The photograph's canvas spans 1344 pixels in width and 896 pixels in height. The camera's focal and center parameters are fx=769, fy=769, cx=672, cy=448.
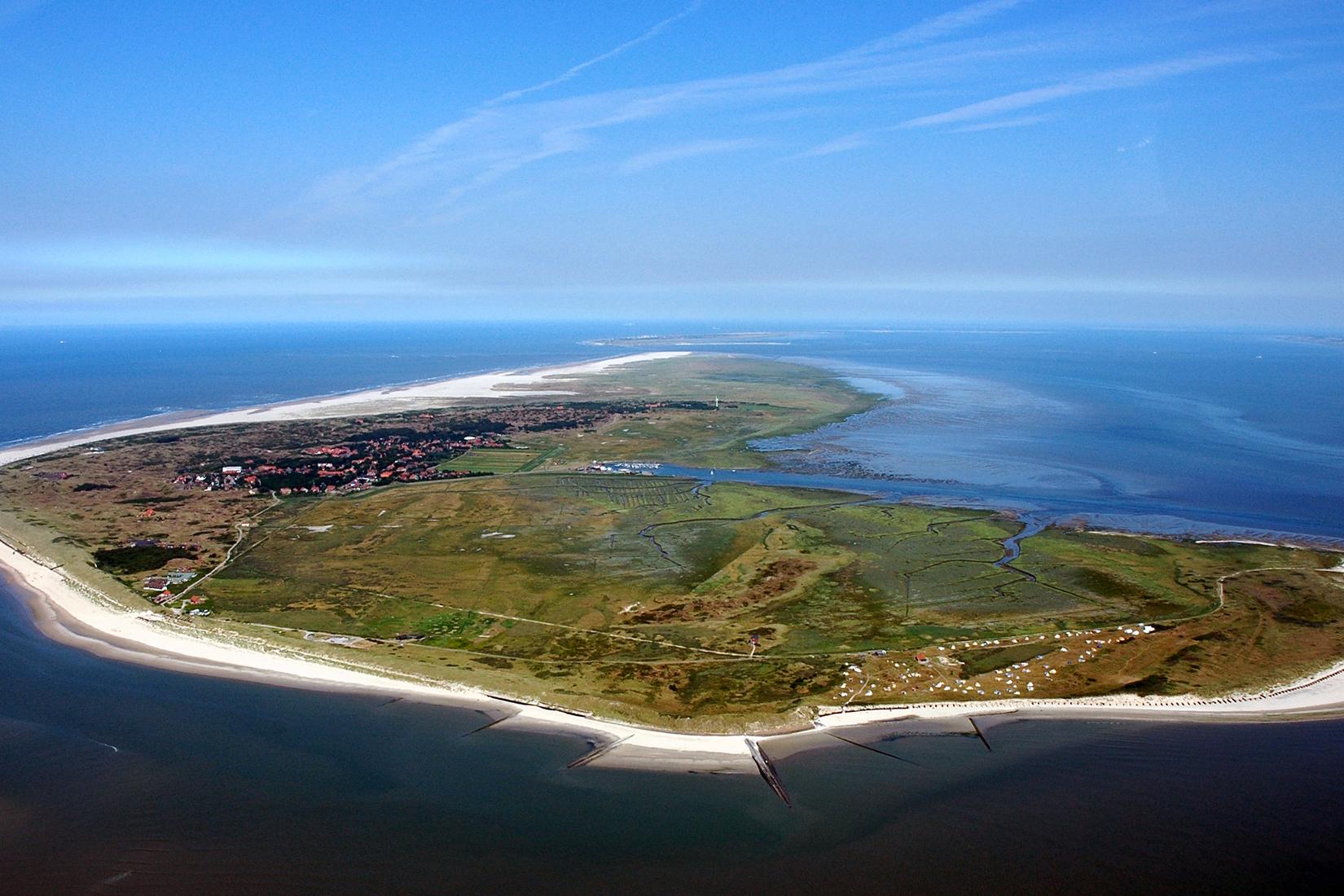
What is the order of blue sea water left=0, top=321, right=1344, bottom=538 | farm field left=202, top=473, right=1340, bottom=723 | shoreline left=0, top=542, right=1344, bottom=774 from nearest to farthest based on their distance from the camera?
shoreline left=0, top=542, right=1344, bottom=774, farm field left=202, top=473, right=1340, bottom=723, blue sea water left=0, top=321, right=1344, bottom=538

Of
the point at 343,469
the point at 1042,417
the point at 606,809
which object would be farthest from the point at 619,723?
the point at 1042,417

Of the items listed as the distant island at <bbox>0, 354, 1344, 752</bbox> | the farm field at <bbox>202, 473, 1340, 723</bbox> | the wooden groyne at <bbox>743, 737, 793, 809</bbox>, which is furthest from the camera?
the farm field at <bbox>202, 473, 1340, 723</bbox>

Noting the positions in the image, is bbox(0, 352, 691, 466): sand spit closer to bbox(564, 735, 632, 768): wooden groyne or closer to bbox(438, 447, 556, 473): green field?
bbox(438, 447, 556, 473): green field

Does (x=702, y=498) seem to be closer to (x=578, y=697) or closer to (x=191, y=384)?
(x=578, y=697)

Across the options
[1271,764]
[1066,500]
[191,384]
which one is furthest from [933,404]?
[191,384]

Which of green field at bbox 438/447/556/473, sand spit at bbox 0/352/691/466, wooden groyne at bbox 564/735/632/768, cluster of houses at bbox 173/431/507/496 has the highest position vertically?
sand spit at bbox 0/352/691/466

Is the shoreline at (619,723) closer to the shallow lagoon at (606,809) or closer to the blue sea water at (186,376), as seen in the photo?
the shallow lagoon at (606,809)

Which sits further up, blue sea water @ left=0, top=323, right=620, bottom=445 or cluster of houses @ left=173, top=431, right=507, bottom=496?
blue sea water @ left=0, top=323, right=620, bottom=445

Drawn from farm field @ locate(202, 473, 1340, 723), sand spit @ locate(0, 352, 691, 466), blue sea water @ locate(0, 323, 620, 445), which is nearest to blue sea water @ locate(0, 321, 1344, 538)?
blue sea water @ locate(0, 323, 620, 445)
